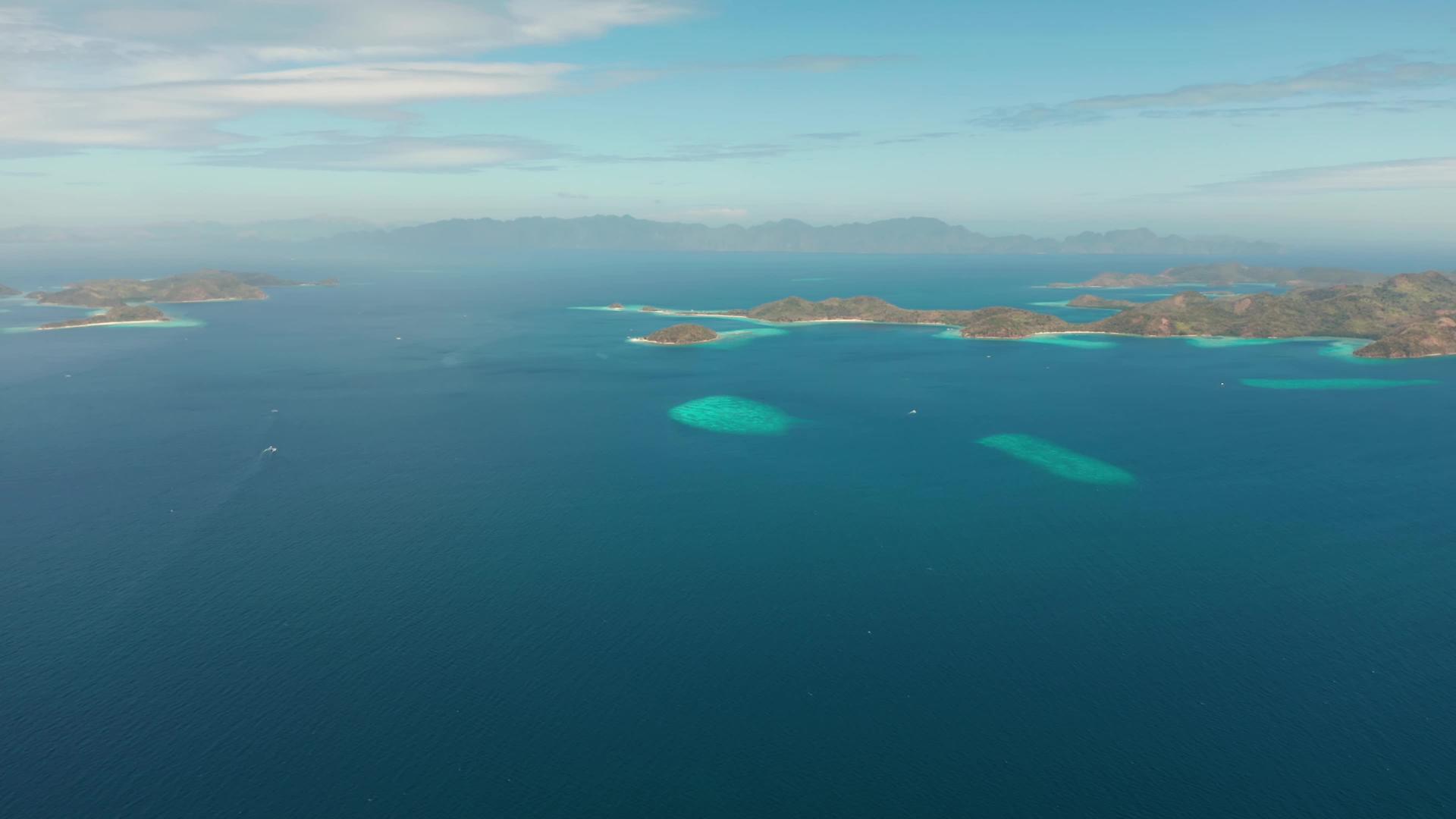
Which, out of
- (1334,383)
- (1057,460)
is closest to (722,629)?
(1057,460)

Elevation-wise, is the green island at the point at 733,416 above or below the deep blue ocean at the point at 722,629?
above

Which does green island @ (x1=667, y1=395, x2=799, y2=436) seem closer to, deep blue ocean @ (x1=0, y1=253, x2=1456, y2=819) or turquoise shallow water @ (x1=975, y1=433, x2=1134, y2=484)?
deep blue ocean @ (x1=0, y1=253, x2=1456, y2=819)

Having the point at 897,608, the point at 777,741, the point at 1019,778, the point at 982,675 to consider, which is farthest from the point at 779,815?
the point at 897,608

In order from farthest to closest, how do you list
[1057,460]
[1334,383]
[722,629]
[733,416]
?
[1334,383] < [733,416] < [1057,460] < [722,629]

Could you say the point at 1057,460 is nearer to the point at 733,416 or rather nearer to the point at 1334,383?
the point at 733,416

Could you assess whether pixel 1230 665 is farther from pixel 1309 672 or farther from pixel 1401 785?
pixel 1401 785

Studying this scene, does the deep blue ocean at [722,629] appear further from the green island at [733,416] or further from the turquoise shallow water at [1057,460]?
the green island at [733,416]

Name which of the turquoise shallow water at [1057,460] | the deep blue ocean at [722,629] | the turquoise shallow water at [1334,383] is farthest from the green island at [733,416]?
the turquoise shallow water at [1334,383]

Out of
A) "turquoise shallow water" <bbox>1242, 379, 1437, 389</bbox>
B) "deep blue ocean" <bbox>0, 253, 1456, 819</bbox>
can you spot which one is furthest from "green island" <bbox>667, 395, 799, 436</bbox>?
"turquoise shallow water" <bbox>1242, 379, 1437, 389</bbox>
